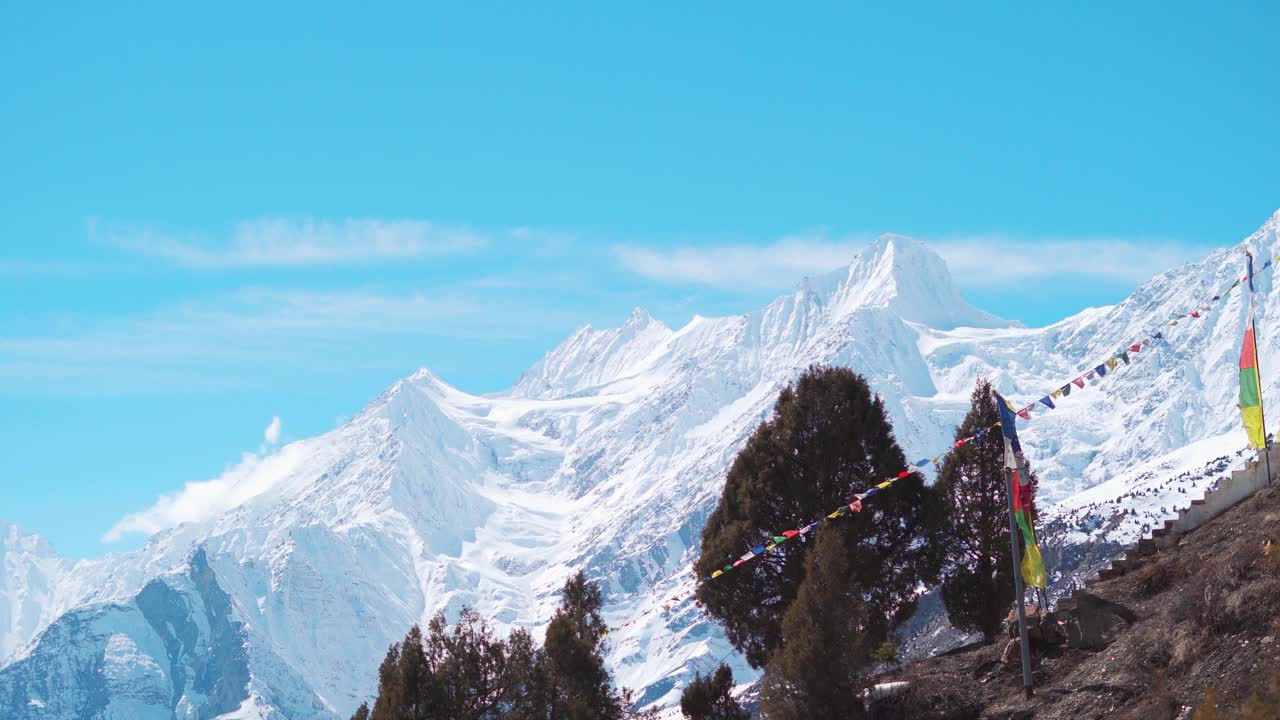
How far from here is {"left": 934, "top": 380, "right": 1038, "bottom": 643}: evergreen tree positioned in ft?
140

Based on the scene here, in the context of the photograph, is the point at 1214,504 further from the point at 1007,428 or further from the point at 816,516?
the point at 816,516

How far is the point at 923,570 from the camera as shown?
42.9 meters

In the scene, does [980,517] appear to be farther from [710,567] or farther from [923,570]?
[710,567]

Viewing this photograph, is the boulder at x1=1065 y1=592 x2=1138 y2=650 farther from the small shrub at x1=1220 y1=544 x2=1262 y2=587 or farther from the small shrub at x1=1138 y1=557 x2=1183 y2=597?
the small shrub at x1=1220 y1=544 x2=1262 y2=587

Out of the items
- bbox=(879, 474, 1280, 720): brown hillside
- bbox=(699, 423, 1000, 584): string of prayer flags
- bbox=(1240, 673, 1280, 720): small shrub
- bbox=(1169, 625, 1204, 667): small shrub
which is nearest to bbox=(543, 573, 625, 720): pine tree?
bbox=(699, 423, 1000, 584): string of prayer flags

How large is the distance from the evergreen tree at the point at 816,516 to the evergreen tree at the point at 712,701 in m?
2.09

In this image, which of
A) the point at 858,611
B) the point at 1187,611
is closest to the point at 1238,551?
the point at 1187,611

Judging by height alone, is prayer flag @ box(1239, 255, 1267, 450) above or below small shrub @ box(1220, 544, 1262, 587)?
above

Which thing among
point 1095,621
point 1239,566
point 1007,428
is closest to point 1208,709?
Answer: point 1239,566

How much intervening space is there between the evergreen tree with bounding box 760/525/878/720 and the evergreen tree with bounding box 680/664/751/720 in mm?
5345

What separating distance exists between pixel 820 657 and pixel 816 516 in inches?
370

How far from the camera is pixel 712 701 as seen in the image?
130ft

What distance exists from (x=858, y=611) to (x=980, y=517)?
A: 33.0 ft

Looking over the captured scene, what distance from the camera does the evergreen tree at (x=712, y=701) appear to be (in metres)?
39.6
